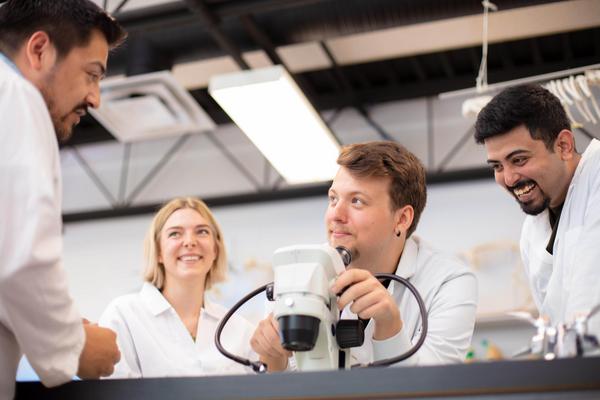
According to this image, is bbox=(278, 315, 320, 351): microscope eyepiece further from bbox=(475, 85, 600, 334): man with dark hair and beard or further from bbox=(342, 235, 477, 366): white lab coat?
bbox=(475, 85, 600, 334): man with dark hair and beard

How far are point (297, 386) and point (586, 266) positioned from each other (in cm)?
109

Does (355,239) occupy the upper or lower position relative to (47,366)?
upper

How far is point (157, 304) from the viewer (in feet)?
8.89

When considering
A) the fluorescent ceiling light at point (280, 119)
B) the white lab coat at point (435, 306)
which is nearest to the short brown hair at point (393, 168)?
the white lab coat at point (435, 306)

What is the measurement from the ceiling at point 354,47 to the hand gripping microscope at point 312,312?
3.21m

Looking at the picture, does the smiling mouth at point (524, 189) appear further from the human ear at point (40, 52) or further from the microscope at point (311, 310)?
the human ear at point (40, 52)

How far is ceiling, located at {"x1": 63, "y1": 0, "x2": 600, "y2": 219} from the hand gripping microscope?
126 inches

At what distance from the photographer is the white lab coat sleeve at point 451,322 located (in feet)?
5.90

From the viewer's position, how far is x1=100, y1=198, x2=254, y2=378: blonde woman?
2539mm

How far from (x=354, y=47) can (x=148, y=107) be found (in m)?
1.85

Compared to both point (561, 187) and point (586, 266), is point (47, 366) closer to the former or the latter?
point (586, 266)

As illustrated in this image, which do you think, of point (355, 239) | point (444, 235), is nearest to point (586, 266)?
point (355, 239)

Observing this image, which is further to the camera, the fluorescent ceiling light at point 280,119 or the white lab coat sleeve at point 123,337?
the fluorescent ceiling light at point 280,119

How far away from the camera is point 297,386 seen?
4.03 ft
